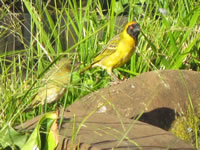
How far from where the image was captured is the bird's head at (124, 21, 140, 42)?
501 centimetres

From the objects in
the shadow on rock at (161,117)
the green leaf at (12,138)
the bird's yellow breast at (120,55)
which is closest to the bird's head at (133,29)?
the bird's yellow breast at (120,55)

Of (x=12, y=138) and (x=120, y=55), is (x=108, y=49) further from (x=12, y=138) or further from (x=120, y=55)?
(x=12, y=138)

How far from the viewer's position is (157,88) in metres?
→ 3.67

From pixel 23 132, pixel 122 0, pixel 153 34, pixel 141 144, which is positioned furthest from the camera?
pixel 122 0

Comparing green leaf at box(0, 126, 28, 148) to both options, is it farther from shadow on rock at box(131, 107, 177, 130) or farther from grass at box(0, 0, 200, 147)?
grass at box(0, 0, 200, 147)

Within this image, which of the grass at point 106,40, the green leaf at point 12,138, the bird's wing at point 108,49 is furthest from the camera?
the bird's wing at point 108,49

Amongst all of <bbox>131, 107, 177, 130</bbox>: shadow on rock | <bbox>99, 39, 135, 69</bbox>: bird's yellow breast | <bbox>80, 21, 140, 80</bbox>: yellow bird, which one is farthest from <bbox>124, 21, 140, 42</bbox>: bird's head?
<bbox>131, 107, 177, 130</bbox>: shadow on rock

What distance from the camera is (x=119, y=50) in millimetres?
5355

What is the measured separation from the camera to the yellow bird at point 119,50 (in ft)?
16.7

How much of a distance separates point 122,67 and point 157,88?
1.73 meters

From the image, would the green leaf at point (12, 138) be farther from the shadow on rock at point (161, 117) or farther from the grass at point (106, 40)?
the grass at point (106, 40)

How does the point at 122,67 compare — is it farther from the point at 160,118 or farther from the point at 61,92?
the point at 160,118

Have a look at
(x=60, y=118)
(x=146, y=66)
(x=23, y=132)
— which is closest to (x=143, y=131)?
(x=60, y=118)

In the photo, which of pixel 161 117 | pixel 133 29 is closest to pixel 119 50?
pixel 133 29
